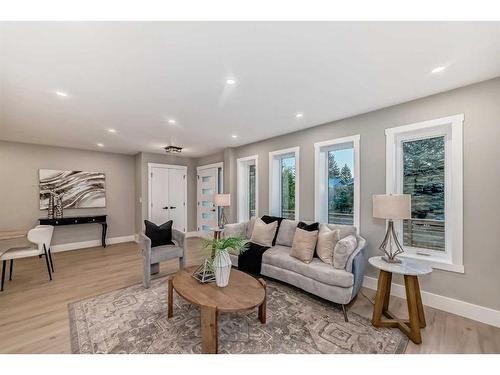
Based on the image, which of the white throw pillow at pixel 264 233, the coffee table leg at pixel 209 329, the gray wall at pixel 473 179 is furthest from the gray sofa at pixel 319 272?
the coffee table leg at pixel 209 329

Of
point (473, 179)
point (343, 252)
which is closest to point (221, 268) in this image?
point (343, 252)

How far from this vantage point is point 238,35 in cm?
157

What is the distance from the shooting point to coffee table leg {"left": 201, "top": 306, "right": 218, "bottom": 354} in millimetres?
1715

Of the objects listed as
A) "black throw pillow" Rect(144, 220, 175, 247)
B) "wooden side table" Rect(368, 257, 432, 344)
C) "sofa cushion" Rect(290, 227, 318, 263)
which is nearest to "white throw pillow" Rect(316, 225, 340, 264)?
"sofa cushion" Rect(290, 227, 318, 263)

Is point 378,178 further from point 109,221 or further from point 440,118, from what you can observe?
point 109,221

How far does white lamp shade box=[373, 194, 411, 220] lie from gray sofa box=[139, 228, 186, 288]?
284 cm

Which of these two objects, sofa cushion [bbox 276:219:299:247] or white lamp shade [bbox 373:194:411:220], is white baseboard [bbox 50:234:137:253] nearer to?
sofa cushion [bbox 276:219:299:247]

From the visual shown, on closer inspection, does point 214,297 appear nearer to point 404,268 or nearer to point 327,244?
point 327,244

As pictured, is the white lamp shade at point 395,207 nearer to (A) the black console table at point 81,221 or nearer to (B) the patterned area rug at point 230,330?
(B) the patterned area rug at point 230,330

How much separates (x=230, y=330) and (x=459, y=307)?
246cm

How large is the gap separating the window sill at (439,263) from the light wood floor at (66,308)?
18.9 inches
